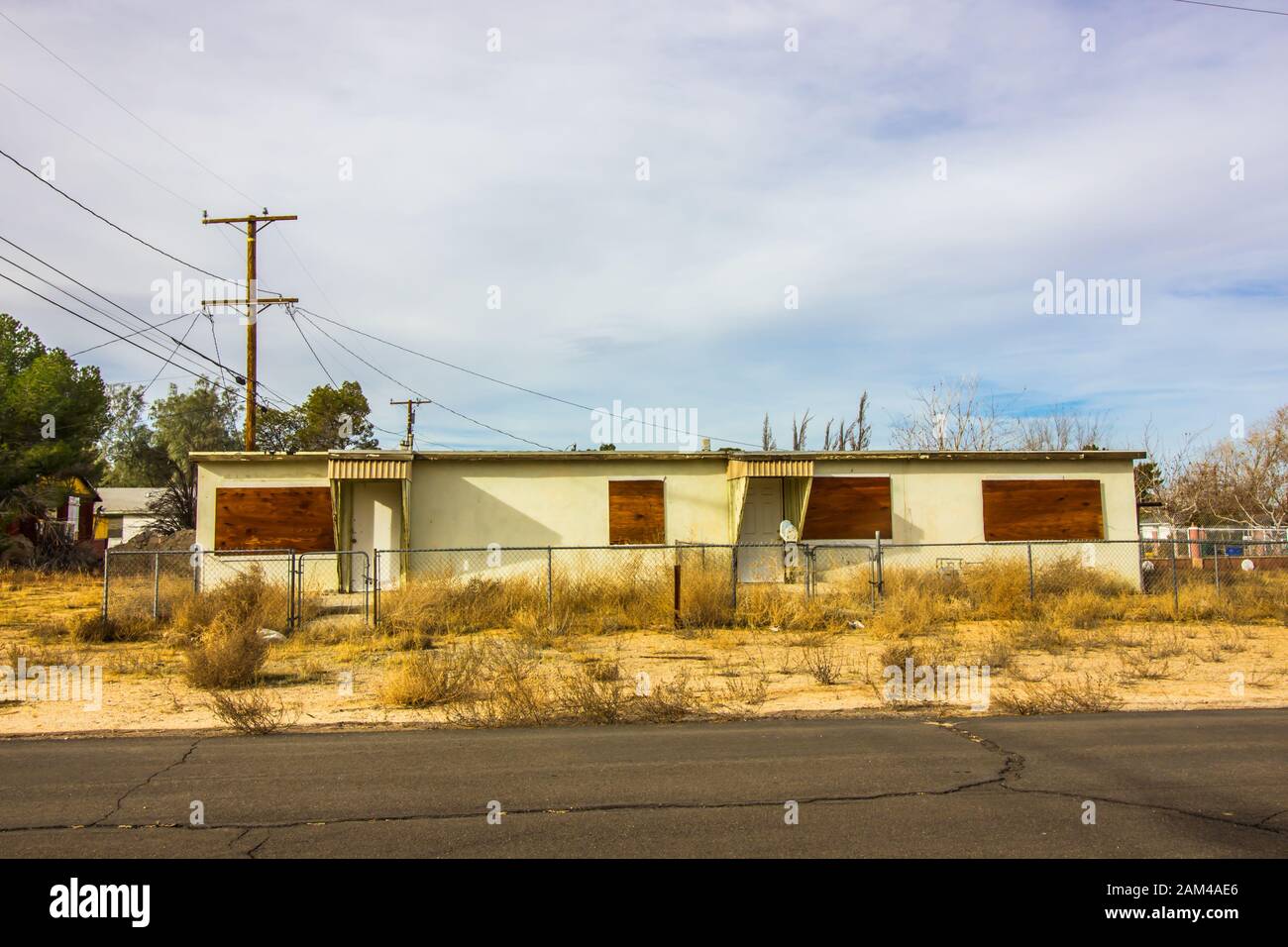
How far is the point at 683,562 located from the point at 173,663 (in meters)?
9.91

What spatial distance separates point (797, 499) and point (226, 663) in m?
12.8

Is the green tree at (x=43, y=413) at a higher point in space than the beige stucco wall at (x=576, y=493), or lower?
higher

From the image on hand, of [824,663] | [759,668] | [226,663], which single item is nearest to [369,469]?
[226,663]

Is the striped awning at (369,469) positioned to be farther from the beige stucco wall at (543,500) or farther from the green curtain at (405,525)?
the beige stucco wall at (543,500)

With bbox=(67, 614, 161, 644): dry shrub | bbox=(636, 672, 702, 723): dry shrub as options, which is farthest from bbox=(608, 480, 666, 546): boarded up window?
bbox=(636, 672, 702, 723): dry shrub

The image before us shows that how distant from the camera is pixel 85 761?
7621mm

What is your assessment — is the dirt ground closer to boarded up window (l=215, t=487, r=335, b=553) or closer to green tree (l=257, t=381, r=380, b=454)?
boarded up window (l=215, t=487, r=335, b=553)

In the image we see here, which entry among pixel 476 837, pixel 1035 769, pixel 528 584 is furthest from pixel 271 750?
pixel 528 584

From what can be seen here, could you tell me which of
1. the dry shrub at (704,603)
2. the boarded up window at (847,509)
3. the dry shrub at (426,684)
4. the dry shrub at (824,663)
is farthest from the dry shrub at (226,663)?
the boarded up window at (847,509)

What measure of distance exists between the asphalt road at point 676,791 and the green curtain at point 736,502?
36.6ft

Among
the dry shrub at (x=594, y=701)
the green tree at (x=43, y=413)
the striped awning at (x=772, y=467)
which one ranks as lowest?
the dry shrub at (x=594, y=701)

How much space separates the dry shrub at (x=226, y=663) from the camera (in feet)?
36.7

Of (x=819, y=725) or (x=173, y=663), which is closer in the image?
(x=819, y=725)
